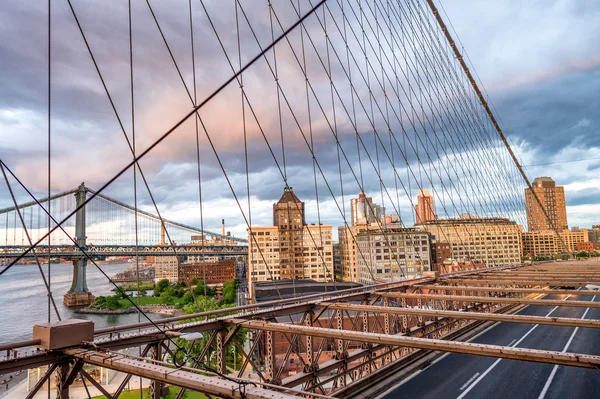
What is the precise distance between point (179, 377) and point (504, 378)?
43.4ft

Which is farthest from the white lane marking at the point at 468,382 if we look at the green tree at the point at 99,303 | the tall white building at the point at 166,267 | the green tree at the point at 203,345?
the tall white building at the point at 166,267

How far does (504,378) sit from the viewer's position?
44.2 feet

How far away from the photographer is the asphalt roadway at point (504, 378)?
11.5m

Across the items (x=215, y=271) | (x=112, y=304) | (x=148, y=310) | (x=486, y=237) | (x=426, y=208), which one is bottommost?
(x=148, y=310)

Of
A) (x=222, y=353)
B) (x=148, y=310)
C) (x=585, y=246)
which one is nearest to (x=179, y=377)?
(x=222, y=353)

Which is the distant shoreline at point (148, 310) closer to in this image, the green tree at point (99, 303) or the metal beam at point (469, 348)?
the green tree at point (99, 303)

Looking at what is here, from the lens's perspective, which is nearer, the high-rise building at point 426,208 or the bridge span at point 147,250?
the high-rise building at point 426,208

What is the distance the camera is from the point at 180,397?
20.9 ft

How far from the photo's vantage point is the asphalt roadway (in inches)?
453

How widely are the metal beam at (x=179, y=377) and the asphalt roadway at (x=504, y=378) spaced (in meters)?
7.77

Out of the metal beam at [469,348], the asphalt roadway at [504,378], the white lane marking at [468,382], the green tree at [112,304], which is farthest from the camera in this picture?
the green tree at [112,304]

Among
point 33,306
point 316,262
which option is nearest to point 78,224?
point 33,306

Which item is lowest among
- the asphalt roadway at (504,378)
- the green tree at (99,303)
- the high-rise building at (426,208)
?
the green tree at (99,303)

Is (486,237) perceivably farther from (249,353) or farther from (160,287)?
(160,287)
